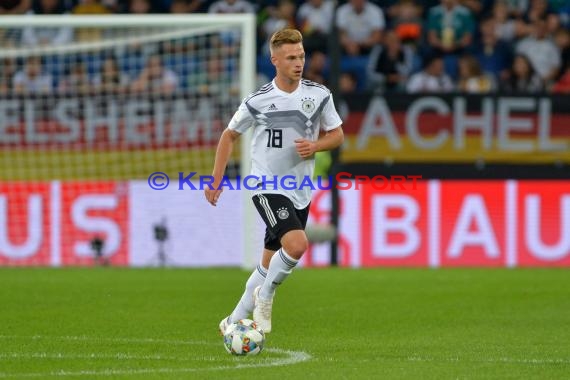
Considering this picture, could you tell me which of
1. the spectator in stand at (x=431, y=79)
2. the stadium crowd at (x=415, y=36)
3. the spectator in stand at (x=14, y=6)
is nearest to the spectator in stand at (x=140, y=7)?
the stadium crowd at (x=415, y=36)

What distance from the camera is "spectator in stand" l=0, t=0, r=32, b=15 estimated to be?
66.7 feet

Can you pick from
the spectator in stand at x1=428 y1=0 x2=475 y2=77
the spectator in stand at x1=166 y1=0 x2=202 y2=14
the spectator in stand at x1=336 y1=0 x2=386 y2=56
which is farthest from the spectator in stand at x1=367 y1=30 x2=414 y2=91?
the spectator in stand at x1=166 y1=0 x2=202 y2=14

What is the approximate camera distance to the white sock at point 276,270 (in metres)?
8.90

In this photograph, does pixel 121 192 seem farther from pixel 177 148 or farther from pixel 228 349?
pixel 228 349

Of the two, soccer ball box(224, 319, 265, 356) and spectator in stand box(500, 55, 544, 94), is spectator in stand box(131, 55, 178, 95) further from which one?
soccer ball box(224, 319, 265, 356)

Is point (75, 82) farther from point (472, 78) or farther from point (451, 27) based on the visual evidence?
point (451, 27)

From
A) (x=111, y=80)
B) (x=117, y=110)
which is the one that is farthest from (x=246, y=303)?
(x=111, y=80)

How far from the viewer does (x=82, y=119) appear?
58.9 feet

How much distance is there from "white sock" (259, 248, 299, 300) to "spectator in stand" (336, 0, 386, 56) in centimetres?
1196

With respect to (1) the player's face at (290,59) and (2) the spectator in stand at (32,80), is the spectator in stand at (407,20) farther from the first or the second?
(1) the player's face at (290,59)

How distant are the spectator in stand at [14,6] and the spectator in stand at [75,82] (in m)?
2.54

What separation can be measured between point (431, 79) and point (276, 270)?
11391mm

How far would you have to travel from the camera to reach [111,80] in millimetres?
18141

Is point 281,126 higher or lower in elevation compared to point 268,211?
higher
